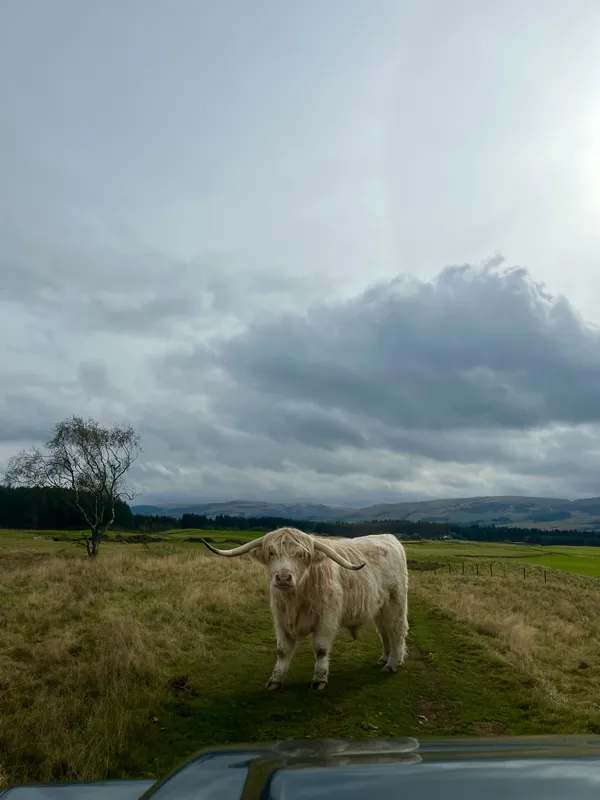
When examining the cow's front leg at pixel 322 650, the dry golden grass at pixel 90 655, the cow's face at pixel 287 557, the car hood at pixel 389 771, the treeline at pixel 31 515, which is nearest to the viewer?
the car hood at pixel 389 771

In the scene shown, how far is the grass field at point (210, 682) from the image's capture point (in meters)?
6.18

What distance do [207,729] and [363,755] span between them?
20.1ft

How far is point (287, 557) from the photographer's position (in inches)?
326

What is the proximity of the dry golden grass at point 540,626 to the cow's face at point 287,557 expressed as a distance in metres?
4.49

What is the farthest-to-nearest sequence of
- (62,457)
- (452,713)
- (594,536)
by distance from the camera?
(594,536) → (62,457) → (452,713)

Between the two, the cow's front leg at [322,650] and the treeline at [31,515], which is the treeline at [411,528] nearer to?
the treeline at [31,515]

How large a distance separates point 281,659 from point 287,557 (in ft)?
5.87

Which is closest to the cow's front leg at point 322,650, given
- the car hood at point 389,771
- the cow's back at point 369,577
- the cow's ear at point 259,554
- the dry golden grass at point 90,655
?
the cow's back at point 369,577

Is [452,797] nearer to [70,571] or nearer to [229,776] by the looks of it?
[229,776]

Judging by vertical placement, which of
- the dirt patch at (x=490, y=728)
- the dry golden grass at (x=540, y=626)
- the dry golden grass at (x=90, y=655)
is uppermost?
the dry golden grass at (x=90, y=655)

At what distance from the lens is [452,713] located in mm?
7891

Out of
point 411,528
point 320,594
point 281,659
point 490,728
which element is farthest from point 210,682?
point 411,528

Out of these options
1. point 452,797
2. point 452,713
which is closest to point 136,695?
point 452,713

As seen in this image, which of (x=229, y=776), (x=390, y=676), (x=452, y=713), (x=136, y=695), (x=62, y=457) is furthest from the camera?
(x=62, y=457)
